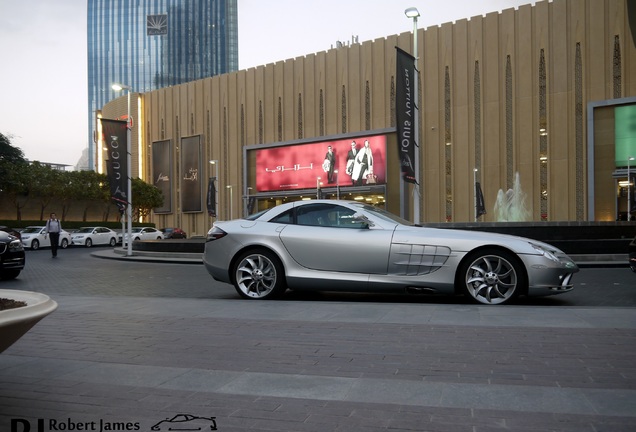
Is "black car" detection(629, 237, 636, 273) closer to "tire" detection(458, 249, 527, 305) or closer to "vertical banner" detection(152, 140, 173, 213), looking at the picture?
Result: "tire" detection(458, 249, 527, 305)

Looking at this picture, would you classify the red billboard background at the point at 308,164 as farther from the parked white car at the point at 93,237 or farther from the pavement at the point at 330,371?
the pavement at the point at 330,371

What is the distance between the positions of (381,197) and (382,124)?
6096 millimetres

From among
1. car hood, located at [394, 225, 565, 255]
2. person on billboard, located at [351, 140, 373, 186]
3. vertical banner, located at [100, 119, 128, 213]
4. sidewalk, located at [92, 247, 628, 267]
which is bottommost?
sidewalk, located at [92, 247, 628, 267]

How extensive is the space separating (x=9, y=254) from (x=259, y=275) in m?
7.70

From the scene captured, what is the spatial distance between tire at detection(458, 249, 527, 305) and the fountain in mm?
35472

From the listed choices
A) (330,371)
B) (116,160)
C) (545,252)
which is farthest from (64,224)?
(330,371)

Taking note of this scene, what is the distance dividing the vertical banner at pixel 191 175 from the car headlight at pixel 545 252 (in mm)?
55061

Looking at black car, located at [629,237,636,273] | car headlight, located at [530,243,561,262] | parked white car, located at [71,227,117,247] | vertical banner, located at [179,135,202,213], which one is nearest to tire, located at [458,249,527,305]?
car headlight, located at [530,243,561,262]

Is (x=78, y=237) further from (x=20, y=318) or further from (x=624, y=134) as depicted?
(x=20, y=318)

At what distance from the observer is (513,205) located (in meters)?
42.9

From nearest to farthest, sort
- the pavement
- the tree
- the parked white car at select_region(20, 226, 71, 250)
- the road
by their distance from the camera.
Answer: the pavement
the road
the parked white car at select_region(20, 226, 71, 250)
the tree

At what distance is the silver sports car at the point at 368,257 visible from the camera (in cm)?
764

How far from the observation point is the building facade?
38906 millimetres

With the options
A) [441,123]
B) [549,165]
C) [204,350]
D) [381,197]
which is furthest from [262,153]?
[204,350]
